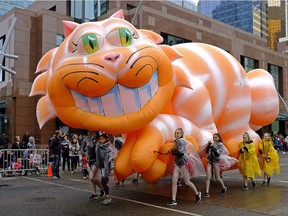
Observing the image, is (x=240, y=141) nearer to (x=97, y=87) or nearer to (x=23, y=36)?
(x=97, y=87)

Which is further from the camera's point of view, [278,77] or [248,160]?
[278,77]

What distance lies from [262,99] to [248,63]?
31223 mm

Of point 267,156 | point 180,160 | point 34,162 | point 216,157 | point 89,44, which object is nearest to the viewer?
point 89,44

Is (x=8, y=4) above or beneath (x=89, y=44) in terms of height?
above

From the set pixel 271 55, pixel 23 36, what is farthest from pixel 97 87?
pixel 271 55

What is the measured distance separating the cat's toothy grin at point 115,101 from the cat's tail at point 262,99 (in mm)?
4459

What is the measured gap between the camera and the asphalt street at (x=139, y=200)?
7.44 meters

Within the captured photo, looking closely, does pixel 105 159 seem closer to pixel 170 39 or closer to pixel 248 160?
pixel 248 160

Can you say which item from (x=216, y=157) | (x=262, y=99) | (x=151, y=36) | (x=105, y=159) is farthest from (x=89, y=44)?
(x=262, y=99)

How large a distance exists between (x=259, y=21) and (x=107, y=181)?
11255cm

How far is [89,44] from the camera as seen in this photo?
7.21m

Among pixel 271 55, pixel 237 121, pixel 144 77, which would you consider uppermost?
pixel 271 55

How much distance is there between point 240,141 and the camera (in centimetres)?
→ 1020

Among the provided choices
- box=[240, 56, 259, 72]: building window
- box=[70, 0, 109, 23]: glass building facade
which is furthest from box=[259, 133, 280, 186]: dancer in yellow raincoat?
box=[240, 56, 259, 72]: building window
